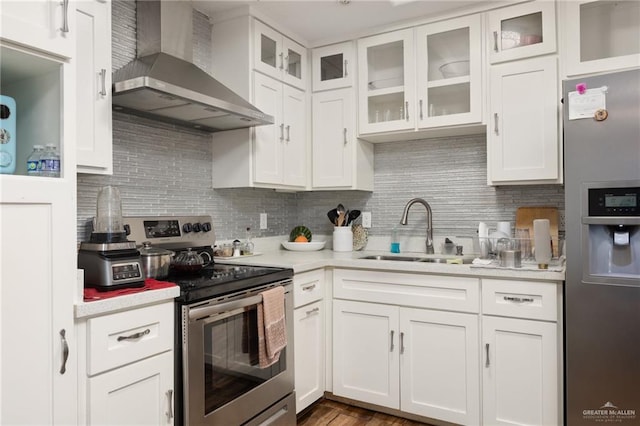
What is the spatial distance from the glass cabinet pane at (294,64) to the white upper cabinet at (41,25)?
1690 mm

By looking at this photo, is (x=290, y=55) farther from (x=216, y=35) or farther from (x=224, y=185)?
(x=224, y=185)

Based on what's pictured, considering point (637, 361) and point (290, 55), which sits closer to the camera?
point (637, 361)

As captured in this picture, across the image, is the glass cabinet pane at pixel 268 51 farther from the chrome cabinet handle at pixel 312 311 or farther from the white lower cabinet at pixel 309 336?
the chrome cabinet handle at pixel 312 311

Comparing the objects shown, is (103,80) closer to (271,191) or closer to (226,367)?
(226,367)

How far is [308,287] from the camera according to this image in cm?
247

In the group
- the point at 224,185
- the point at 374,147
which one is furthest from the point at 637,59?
the point at 224,185

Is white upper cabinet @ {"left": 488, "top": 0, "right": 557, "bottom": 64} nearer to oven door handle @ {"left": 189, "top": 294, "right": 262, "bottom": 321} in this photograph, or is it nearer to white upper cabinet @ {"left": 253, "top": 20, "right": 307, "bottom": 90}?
white upper cabinet @ {"left": 253, "top": 20, "right": 307, "bottom": 90}

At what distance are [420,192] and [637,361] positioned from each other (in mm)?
1566

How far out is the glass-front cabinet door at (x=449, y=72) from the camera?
2.58m

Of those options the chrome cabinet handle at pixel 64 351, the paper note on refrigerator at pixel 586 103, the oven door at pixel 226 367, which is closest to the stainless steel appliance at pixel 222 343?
the oven door at pixel 226 367

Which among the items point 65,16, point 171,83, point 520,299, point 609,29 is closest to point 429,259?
point 520,299

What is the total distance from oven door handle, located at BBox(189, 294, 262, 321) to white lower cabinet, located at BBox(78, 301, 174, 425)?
87 mm

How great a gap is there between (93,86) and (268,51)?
1216 millimetres

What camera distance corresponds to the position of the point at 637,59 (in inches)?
84.6
